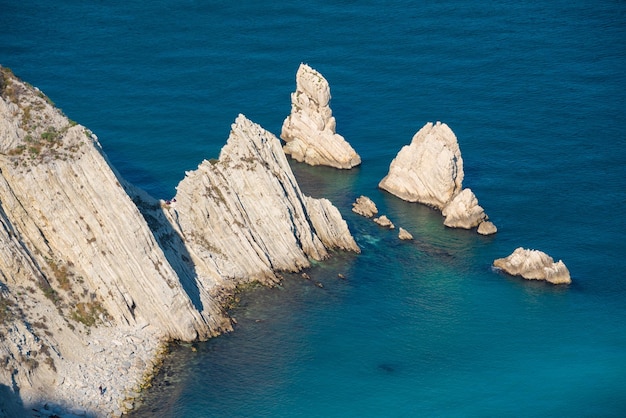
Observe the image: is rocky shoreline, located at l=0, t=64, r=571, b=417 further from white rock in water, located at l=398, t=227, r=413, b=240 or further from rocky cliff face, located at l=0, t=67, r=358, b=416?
white rock in water, located at l=398, t=227, r=413, b=240

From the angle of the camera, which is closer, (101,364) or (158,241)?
(101,364)

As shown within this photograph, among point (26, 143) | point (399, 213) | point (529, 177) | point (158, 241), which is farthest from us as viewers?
point (529, 177)

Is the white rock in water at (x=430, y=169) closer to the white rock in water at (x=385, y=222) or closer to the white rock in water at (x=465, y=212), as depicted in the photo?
the white rock in water at (x=465, y=212)

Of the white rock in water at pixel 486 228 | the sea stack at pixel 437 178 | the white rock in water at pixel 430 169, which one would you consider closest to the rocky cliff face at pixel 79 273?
the sea stack at pixel 437 178

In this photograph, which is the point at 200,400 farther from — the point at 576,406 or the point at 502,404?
the point at 576,406

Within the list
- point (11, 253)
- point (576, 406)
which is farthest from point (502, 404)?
point (11, 253)

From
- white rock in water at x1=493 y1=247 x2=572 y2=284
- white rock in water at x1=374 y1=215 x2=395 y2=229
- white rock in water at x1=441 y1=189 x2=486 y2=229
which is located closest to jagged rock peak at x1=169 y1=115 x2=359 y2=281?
white rock in water at x1=374 y1=215 x2=395 y2=229
